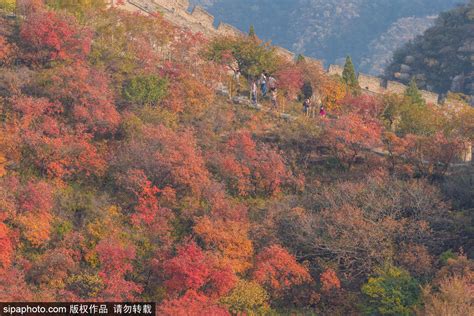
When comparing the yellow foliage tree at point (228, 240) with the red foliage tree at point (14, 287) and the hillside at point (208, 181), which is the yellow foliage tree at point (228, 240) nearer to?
the hillside at point (208, 181)

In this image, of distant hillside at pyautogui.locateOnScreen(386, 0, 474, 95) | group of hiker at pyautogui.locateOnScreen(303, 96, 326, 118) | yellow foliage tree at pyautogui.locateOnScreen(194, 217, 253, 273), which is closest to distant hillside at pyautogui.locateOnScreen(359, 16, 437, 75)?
distant hillside at pyautogui.locateOnScreen(386, 0, 474, 95)

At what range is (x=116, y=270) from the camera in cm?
2342

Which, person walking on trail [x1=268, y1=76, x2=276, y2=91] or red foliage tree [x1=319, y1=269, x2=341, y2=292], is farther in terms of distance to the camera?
person walking on trail [x1=268, y1=76, x2=276, y2=91]

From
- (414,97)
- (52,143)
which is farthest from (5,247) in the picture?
(414,97)

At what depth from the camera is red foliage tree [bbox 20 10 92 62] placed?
106 feet

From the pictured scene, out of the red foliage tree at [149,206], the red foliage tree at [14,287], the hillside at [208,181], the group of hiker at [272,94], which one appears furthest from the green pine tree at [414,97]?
the red foliage tree at [14,287]

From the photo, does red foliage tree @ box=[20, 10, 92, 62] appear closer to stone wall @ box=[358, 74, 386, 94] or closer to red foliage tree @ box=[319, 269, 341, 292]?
red foliage tree @ box=[319, 269, 341, 292]

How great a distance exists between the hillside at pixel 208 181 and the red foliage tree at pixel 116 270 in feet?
0.24

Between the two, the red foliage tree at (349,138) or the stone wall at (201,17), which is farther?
the stone wall at (201,17)

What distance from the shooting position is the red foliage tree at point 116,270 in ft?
73.0

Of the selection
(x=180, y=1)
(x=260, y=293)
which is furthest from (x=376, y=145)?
(x=180, y=1)

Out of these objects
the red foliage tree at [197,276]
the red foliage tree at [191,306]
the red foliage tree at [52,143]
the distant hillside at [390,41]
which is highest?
the distant hillside at [390,41]

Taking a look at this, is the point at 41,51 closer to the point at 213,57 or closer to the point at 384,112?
the point at 213,57

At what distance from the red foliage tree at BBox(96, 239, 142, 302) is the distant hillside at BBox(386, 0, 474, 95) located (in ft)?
137
